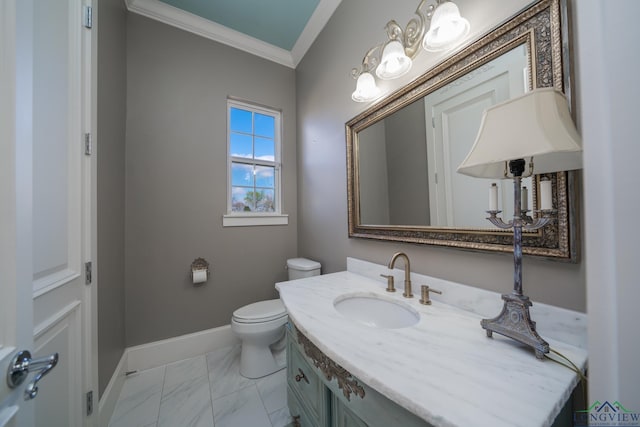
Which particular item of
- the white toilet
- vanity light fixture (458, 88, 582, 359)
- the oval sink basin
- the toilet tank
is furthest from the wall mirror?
the white toilet

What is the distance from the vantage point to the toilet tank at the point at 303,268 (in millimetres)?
1870

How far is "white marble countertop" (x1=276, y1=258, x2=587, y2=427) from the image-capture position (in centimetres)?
42

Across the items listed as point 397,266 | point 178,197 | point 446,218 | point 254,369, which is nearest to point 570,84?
point 446,218

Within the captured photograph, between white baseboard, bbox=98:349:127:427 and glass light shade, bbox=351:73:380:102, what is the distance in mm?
2325

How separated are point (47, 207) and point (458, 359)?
4.80ft

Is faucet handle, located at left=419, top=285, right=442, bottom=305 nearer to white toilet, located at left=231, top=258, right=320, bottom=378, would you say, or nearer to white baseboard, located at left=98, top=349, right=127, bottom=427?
white toilet, located at left=231, top=258, right=320, bottom=378

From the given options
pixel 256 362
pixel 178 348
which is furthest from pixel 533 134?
pixel 178 348

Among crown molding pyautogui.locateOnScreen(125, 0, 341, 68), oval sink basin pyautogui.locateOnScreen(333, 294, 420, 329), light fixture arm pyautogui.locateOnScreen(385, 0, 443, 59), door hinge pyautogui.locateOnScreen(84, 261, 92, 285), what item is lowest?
oval sink basin pyautogui.locateOnScreen(333, 294, 420, 329)

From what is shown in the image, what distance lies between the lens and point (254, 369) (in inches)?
63.0

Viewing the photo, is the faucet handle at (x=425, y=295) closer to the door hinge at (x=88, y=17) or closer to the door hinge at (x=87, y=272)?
the door hinge at (x=87, y=272)

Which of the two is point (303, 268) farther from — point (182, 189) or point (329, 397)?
point (182, 189)

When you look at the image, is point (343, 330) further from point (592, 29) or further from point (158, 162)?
point (158, 162)

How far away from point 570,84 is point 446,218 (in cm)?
55

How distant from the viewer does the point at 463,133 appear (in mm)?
912
